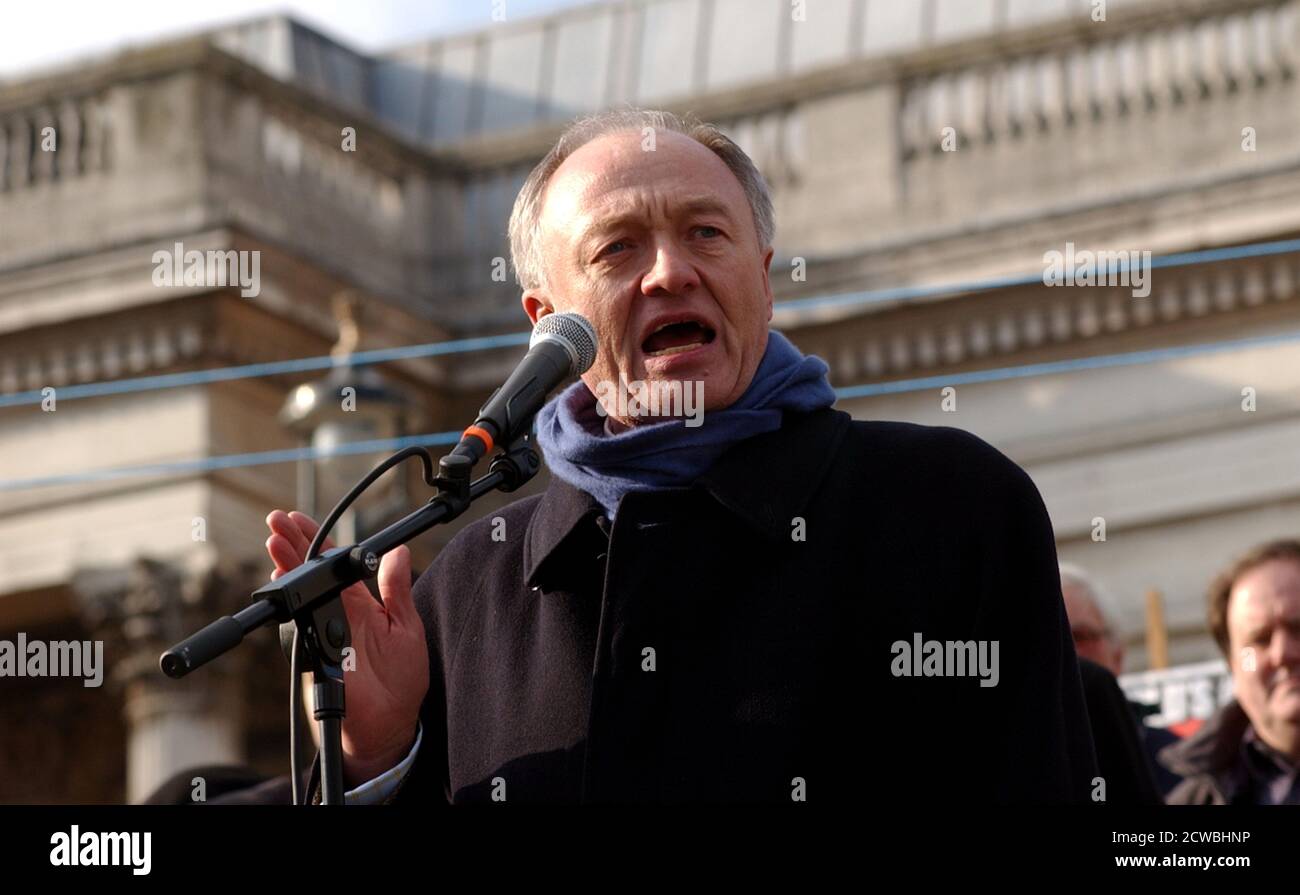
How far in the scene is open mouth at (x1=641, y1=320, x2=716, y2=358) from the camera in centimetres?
414

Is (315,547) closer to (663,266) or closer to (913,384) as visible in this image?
(663,266)

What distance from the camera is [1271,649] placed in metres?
6.17

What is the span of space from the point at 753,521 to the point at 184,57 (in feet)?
40.4

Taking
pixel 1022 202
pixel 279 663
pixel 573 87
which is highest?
pixel 573 87

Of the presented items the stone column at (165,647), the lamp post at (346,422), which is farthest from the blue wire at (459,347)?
the lamp post at (346,422)

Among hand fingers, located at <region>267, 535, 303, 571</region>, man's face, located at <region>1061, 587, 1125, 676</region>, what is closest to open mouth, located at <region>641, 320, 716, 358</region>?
hand fingers, located at <region>267, 535, 303, 571</region>

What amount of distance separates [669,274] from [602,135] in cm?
39

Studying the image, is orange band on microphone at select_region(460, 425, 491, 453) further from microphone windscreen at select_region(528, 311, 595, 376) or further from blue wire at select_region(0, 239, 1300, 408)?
blue wire at select_region(0, 239, 1300, 408)

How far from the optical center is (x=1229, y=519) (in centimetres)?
1457

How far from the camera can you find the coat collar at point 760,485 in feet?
13.1

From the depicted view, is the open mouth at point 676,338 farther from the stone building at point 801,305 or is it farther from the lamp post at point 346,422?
the stone building at point 801,305
